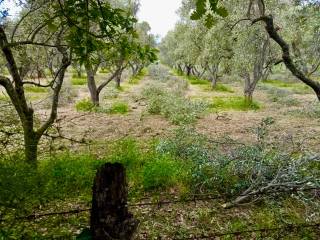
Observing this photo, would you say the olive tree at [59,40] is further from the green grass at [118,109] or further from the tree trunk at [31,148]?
the green grass at [118,109]

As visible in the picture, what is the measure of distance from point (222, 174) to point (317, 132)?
8809 millimetres

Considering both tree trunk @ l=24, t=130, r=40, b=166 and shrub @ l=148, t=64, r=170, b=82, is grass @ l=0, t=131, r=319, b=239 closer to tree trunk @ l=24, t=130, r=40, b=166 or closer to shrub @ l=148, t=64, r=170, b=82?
tree trunk @ l=24, t=130, r=40, b=166

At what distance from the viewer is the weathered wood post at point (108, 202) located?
306cm

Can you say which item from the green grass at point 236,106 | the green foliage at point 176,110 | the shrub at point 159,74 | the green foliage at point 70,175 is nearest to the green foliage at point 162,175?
the green foliage at point 70,175

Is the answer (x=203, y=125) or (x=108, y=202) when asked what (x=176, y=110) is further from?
(x=108, y=202)

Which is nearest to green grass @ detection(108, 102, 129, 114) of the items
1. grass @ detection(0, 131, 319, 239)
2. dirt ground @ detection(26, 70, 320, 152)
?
dirt ground @ detection(26, 70, 320, 152)

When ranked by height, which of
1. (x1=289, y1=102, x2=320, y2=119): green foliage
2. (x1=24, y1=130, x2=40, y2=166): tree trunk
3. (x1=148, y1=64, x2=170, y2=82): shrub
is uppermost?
(x1=24, y1=130, x2=40, y2=166): tree trunk

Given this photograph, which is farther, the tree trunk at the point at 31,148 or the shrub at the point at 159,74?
the shrub at the point at 159,74

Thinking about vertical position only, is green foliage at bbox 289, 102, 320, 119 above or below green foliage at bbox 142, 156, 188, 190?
below

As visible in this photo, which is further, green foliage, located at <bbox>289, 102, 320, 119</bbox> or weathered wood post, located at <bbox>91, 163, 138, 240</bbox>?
green foliage, located at <bbox>289, 102, 320, 119</bbox>

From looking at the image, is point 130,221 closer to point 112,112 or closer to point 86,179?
point 86,179

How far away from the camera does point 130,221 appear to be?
316cm

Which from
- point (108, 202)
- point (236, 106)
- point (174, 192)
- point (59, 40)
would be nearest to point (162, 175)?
point (174, 192)

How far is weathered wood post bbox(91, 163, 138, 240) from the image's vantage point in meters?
3.06
